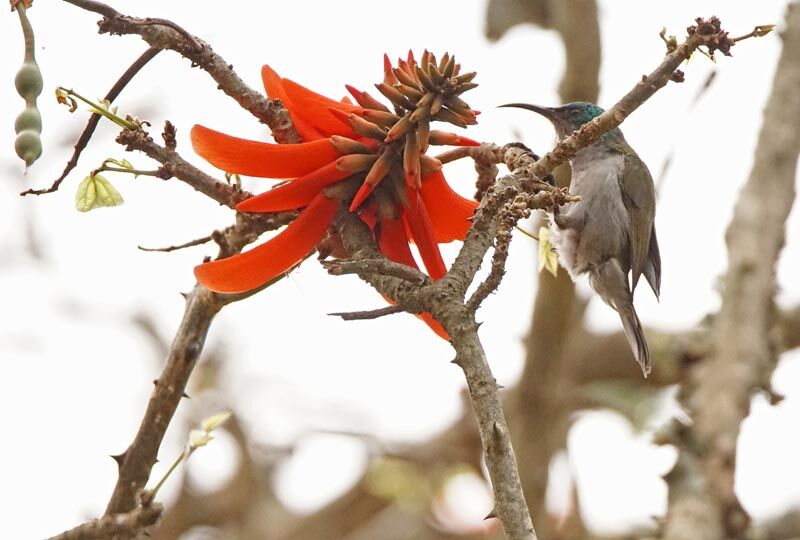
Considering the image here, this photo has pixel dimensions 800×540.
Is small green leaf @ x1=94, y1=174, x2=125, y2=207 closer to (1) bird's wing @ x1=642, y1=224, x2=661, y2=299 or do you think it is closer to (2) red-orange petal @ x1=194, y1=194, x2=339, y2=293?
(2) red-orange petal @ x1=194, y1=194, x2=339, y2=293

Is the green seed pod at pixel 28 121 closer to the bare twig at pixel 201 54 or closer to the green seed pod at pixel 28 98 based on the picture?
the green seed pod at pixel 28 98

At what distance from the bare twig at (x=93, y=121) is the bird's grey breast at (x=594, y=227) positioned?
2.17 meters

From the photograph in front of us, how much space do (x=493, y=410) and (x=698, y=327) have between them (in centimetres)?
352

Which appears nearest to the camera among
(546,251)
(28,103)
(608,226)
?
(28,103)

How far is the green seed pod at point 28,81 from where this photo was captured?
1.56 metres

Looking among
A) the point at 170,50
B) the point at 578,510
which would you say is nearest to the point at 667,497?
the point at 578,510

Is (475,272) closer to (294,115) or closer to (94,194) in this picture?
(294,115)

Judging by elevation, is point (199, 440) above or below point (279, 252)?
below

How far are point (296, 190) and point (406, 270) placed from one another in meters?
0.37

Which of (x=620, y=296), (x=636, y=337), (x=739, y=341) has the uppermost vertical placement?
(x=739, y=341)

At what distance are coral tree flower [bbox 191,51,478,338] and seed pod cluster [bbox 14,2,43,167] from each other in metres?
0.31

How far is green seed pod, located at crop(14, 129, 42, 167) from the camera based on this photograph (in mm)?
1471

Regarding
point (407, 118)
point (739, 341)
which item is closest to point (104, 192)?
point (407, 118)

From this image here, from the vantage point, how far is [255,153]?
70.1 inches
